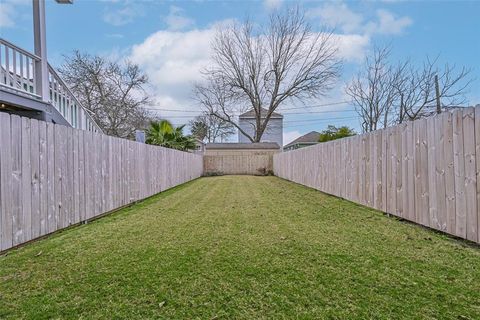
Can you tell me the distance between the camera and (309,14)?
2070cm

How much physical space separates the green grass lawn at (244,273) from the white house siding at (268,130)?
28.2 m

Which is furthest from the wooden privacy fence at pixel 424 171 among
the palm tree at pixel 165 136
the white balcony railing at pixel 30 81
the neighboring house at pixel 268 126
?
the neighboring house at pixel 268 126

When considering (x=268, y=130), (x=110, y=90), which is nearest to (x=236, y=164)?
(x=110, y=90)

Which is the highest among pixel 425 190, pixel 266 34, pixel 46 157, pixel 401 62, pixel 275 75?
pixel 266 34

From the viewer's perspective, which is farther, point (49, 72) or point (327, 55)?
point (327, 55)

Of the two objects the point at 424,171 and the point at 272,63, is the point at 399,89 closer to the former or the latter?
the point at 424,171

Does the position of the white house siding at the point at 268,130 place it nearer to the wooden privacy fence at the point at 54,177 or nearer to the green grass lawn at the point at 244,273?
the wooden privacy fence at the point at 54,177

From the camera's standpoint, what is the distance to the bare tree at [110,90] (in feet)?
61.8

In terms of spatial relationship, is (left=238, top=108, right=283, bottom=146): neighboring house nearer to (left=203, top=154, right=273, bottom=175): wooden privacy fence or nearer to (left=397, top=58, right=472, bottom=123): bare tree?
(left=203, top=154, right=273, bottom=175): wooden privacy fence

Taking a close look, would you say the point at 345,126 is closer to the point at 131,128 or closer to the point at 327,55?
the point at 327,55

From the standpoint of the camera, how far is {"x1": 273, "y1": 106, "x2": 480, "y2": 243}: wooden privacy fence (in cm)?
328

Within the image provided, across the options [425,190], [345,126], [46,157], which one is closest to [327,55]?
[345,126]

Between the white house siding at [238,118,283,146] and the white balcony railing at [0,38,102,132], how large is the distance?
24.7 m

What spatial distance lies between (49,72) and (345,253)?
658 centimetres
